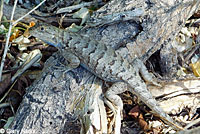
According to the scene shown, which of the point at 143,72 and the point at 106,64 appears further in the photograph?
the point at 143,72

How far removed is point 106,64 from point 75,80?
0.49 metres

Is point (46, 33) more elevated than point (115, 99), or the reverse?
point (46, 33)

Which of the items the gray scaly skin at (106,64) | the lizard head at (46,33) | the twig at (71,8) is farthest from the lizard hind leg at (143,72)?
the twig at (71,8)

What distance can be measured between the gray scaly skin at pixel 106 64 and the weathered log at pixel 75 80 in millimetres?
149

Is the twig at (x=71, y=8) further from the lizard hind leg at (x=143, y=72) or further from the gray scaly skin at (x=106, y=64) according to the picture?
the lizard hind leg at (x=143, y=72)

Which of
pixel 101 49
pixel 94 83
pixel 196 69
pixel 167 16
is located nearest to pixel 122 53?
pixel 101 49

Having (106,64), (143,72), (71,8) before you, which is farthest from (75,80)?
(71,8)

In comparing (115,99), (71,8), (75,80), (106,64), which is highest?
(71,8)

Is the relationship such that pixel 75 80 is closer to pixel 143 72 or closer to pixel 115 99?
pixel 115 99

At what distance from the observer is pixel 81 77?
3.51 metres

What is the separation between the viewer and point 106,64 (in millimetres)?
3590

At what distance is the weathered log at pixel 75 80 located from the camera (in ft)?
9.97

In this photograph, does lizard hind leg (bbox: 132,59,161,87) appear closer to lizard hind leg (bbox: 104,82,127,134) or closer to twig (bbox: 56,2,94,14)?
lizard hind leg (bbox: 104,82,127,134)

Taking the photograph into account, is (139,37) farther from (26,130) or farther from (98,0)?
(26,130)
